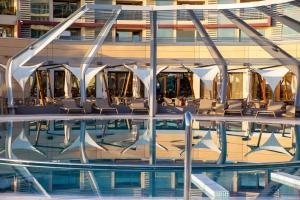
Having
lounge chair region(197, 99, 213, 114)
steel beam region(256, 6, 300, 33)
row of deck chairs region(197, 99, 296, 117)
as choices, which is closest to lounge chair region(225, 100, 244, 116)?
row of deck chairs region(197, 99, 296, 117)

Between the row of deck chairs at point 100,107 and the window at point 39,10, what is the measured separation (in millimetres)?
15186

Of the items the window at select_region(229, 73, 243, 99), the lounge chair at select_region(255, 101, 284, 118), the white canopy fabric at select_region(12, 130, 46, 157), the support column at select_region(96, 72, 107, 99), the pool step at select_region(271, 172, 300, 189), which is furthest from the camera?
the window at select_region(229, 73, 243, 99)

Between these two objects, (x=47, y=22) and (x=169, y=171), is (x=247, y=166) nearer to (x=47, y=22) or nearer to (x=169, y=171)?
(x=169, y=171)

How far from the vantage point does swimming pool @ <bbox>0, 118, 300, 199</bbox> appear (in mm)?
7336

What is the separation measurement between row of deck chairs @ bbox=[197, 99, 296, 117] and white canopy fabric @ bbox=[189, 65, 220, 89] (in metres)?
2.29

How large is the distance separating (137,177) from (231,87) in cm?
2613

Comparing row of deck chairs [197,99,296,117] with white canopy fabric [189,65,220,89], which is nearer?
row of deck chairs [197,99,296,117]

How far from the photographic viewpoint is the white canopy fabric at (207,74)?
77.0 ft

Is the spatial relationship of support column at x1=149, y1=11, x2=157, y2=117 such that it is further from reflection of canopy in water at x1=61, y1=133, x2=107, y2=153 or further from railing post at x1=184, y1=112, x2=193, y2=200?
railing post at x1=184, y1=112, x2=193, y2=200

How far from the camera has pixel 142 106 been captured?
2086 centimetres

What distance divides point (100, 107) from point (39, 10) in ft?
53.0

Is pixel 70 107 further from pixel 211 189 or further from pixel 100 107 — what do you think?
pixel 211 189

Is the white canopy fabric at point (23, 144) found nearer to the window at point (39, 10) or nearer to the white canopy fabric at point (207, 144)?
the white canopy fabric at point (207, 144)

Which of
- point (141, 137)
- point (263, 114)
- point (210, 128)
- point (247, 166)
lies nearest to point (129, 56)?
point (263, 114)
